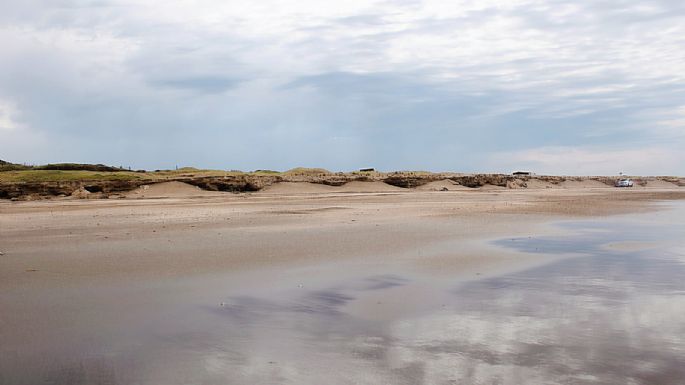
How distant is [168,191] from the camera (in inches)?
1518

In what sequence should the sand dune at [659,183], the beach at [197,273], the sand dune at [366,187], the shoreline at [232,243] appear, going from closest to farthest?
the beach at [197,273], the shoreline at [232,243], the sand dune at [366,187], the sand dune at [659,183]

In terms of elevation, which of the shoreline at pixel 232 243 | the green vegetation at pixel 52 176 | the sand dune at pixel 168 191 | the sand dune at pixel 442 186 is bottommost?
the shoreline at pixel 232 243

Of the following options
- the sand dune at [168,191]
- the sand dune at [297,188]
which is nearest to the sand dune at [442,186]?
the sand dune at [297,188]

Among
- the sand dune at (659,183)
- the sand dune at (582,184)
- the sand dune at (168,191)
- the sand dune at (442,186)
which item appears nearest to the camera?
the sand dune at (168,191)

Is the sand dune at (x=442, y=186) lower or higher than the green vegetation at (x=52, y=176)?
lower

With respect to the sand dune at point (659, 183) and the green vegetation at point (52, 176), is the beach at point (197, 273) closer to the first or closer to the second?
the green vegetation at point (52, 176)

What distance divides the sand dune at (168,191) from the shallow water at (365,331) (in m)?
30.3

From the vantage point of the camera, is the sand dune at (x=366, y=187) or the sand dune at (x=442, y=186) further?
the sand dune at (x=442, y=186)

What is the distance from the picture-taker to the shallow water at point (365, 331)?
13.8 feet

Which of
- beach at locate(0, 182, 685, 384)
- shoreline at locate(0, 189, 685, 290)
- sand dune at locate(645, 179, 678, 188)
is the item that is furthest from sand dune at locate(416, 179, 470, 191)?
sand dune at locate(645, 179, 678, 188)

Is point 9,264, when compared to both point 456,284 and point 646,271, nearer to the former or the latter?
point 456,284

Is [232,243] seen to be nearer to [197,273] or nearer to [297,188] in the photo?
[197,273]

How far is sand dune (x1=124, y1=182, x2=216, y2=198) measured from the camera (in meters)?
36.5

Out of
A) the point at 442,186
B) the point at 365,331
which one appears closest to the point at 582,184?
the point at 442,186
